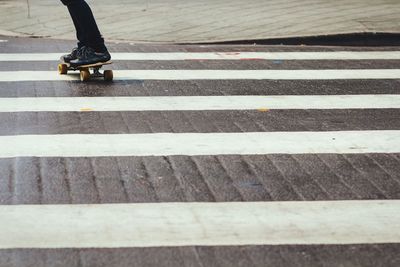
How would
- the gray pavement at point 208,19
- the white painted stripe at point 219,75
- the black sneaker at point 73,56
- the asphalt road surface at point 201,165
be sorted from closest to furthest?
the asphalt road surface at point 201,165 → the black sneaker at point 73,56 → the white painted stripe at point 219,75 → the gray pavement at point 208,19

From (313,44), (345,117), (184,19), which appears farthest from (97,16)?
(345,117)

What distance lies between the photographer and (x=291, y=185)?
5.46 m

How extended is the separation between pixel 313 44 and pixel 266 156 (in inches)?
193

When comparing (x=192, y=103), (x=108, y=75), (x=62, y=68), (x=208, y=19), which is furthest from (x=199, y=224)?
(x=208, y=19)

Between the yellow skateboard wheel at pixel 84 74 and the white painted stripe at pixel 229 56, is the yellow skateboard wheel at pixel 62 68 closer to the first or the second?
the yellow skateboard wheel at pixel 84 74

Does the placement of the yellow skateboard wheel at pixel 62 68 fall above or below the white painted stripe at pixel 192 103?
below

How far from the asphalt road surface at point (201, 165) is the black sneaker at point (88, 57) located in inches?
7.6

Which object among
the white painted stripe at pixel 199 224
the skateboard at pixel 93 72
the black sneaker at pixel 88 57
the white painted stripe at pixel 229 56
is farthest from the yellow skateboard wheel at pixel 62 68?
the white painted stripe at pixel 199 224

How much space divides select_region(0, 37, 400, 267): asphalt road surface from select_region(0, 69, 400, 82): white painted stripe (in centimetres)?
2

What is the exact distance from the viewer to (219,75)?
A: 8867 millimetres

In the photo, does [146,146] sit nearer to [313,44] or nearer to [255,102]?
[255,102]

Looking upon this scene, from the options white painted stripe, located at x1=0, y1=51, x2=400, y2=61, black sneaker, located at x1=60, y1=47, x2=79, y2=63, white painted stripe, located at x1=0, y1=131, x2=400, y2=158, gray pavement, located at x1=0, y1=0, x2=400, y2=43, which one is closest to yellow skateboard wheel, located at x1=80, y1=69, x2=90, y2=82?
black sneaker, located at x1=60, y1=47, x2=79, y2=63

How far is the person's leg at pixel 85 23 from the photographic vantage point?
Result: 8477mm

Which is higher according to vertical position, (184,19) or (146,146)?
(146,146)
